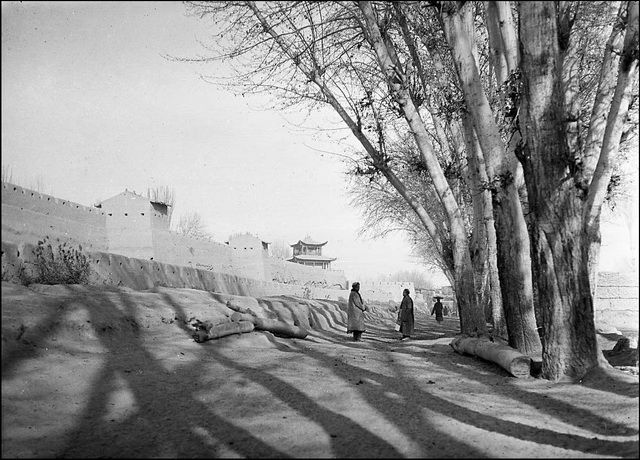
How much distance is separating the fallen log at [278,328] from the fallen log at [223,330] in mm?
383

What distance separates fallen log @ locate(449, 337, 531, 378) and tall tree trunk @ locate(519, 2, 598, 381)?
1.80 ft

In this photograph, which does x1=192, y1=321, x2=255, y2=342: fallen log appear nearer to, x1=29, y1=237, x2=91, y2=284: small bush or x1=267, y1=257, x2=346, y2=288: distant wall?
x1=29, y1=237, x2=91, y2=284: small bush

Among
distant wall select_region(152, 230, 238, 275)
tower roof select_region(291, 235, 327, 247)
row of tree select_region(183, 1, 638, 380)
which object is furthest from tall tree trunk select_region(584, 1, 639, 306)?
tower roof select_region(291, 235, 327, 247)

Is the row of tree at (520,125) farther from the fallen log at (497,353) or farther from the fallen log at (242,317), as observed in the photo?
the fallen log at (242,317)

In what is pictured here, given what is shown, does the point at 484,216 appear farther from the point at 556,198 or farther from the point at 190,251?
→ the point at 190,251

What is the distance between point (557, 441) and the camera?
403 centimetres

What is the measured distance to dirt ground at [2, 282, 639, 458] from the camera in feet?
13.1

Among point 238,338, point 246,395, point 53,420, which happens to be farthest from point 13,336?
point 238,338

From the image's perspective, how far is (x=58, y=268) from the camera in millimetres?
10648

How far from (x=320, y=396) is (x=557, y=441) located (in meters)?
2.23

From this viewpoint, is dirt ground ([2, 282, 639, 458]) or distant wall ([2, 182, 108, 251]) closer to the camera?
dirt ground ([2, 282, 639, 458])

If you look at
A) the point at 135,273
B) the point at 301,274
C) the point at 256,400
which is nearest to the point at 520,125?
the point at 256,400

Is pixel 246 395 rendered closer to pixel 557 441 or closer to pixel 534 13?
pixel 557 441

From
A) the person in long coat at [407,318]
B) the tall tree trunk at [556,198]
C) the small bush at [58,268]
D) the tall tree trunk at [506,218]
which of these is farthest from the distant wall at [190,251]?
the tall tree trunk at [556,198]
